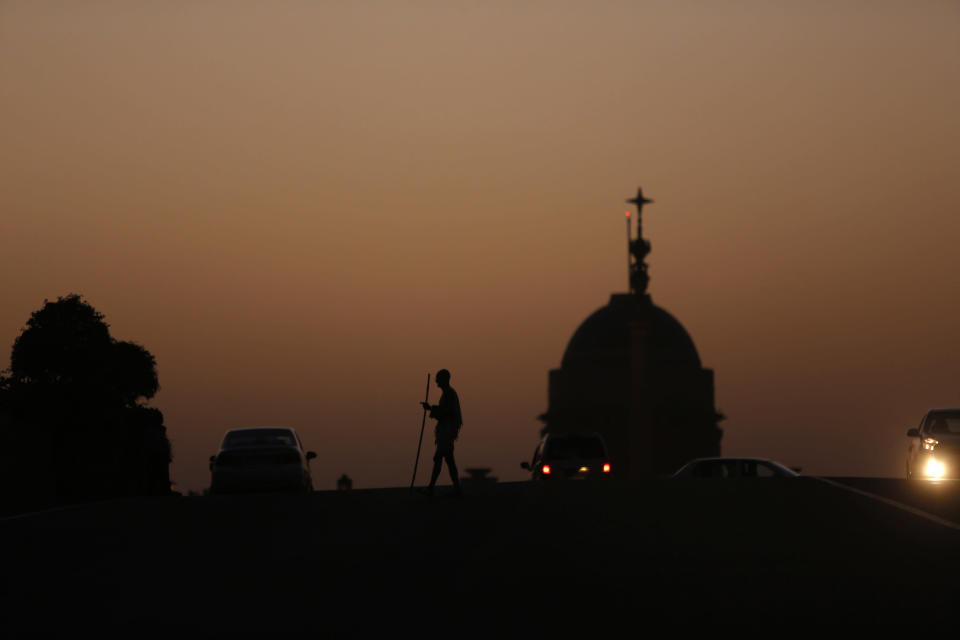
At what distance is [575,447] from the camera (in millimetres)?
33312

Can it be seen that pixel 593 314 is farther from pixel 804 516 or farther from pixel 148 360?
pixel 804 516

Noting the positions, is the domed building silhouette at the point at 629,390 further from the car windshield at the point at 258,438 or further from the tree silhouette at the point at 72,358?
the car windshield at the point at 258,438

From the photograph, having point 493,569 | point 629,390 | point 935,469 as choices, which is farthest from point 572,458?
point 629,390

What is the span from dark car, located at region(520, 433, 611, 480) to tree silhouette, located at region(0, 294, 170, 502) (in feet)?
72.8

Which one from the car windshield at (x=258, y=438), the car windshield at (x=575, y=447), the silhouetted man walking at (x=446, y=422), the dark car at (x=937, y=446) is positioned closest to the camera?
the silhouetted man walking at (x=446, y=422)

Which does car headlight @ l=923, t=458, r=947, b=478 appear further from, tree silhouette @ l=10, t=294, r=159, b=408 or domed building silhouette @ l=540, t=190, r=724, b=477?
Result: domed building silhouette @ l=540, t=190, r=724, b=477

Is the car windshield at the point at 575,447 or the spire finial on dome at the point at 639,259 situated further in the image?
the spire finial on dome at the point at 639,259

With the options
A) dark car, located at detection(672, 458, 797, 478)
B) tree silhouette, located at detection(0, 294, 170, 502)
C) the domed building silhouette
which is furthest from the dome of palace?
dark car, located at detection(672, 458, 797, 478)

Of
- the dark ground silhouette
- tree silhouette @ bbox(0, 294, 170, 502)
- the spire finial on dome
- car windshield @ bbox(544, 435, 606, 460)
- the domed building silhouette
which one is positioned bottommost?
the dark ground silhouette

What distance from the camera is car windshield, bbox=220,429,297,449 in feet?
89.3

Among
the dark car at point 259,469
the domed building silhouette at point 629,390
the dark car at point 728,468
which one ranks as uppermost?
the domed building silhouette at point 629,390

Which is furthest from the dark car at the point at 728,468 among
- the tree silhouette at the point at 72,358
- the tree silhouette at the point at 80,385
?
the tree silhouette at the point at 72,358

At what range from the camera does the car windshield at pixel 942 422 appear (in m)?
29.4

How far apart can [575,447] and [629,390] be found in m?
111
